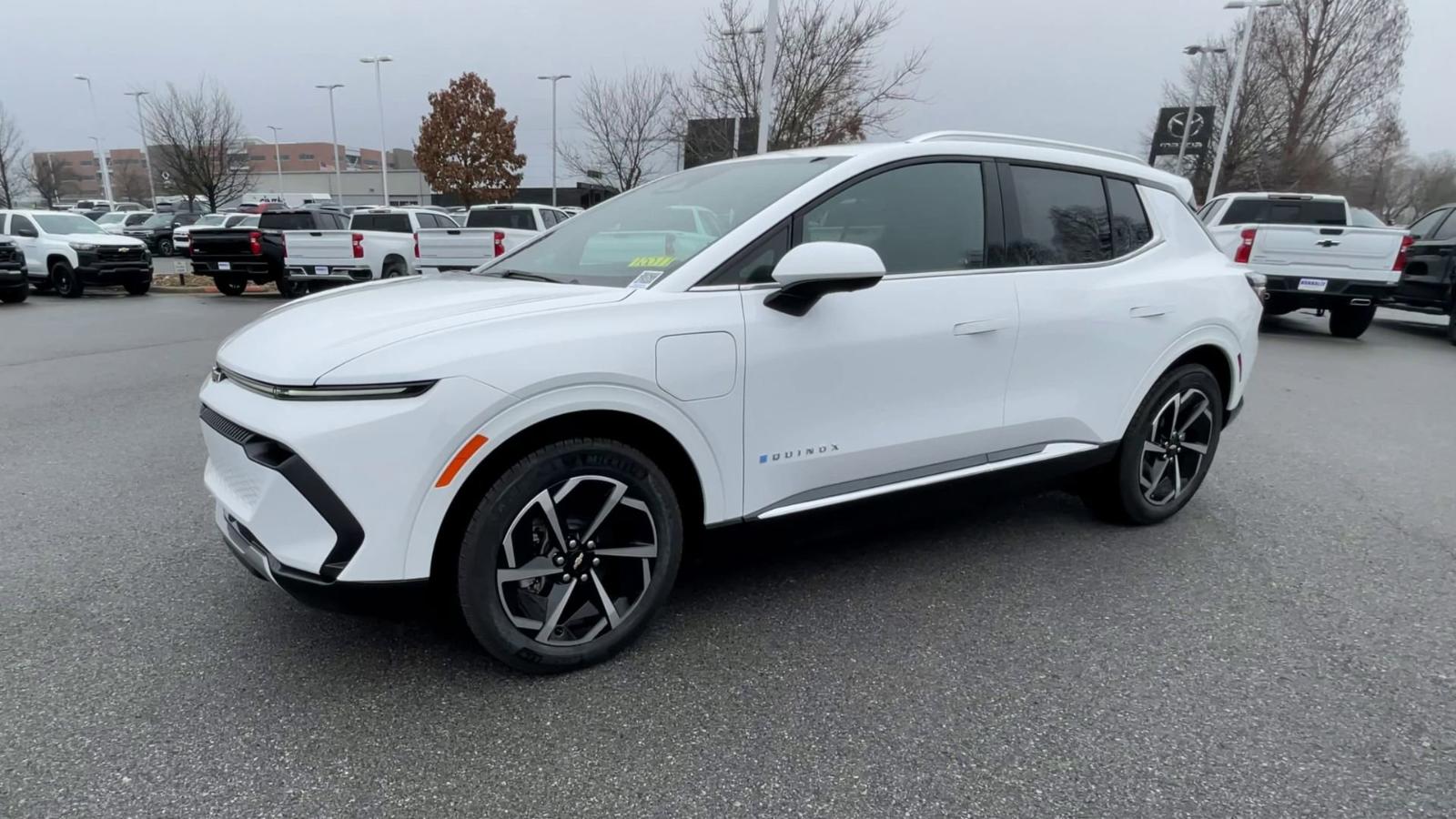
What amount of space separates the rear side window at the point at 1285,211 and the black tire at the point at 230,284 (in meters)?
18.3

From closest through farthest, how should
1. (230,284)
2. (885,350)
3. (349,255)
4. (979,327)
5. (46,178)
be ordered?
1. (885,350)
2. (979,327)
3. (349,255)
4. (230,284)
5. (46,178)

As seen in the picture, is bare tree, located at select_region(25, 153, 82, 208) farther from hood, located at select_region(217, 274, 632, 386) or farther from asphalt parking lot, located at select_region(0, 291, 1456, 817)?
hood, located at select_region(217, 274, 632, 386)

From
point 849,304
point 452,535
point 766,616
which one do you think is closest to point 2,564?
point 452,535

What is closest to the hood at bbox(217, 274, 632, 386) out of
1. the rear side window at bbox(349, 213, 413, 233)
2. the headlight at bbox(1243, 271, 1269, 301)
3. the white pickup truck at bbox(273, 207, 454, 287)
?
the headlight at bbox(1243, 271, 1269, 301)

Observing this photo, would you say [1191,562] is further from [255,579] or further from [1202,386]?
[255,579]

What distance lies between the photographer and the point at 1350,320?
1164cm

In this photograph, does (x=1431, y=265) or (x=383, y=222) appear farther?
(x=383, y=222)

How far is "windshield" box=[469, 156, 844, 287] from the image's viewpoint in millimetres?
2867

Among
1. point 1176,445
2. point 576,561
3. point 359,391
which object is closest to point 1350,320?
point 1176,445

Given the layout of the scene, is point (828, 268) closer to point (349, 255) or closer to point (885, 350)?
point (885, 350)

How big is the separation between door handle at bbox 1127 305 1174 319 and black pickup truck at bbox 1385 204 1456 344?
10.5 metres

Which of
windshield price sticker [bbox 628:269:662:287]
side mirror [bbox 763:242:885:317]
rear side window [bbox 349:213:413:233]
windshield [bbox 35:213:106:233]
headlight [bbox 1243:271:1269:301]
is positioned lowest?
windshield [bbox 35:213:106:233]

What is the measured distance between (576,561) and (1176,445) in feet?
10.1

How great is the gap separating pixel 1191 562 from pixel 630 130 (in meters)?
28.9
